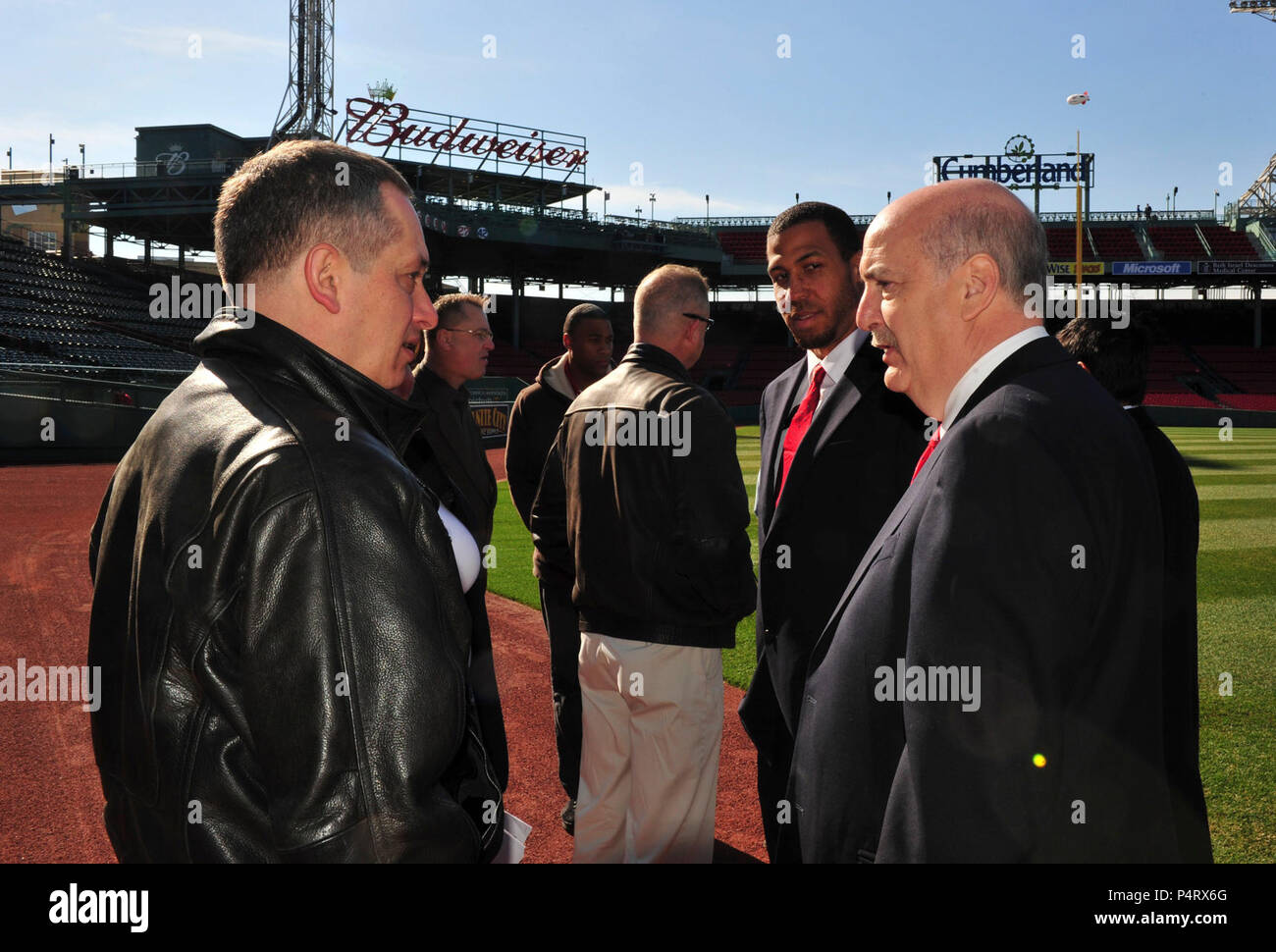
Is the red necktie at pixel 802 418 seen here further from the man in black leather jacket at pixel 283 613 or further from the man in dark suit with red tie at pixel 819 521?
the man in black leather jacket at pixel 283 613

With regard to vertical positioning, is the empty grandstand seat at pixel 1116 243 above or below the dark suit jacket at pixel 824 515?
above

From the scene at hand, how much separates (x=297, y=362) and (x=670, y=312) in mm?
2630

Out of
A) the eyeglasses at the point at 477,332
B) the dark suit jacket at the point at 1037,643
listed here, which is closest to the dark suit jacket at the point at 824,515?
the dark suit jacket at the point at 1037,643

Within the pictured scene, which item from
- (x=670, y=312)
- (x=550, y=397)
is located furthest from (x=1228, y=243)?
(x=670, y=312)

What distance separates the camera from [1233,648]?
670cm

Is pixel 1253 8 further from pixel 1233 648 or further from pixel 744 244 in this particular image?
pixel 1233 648

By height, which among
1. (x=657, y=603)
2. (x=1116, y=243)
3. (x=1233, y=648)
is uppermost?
(x=1116, y=243)

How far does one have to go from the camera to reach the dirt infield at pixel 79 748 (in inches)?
165

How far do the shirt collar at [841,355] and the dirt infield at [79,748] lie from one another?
2.17 meters

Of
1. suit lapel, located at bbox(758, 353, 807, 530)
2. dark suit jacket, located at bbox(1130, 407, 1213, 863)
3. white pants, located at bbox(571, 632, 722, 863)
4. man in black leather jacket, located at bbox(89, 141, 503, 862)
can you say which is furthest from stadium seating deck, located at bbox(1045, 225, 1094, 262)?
man in black leather jacket, located at bbox(89, 141, 503, 862)

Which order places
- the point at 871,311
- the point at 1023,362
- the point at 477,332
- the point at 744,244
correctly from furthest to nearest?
1. the point at 744,244
2. the point at 477,332
3. the point at 871,311
4. the point at 1023,362

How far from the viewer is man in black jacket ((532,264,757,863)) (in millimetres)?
3598

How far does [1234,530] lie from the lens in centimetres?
1161

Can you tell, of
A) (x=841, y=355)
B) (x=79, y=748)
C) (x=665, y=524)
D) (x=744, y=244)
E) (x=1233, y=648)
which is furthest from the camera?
(x=744, y=244)
